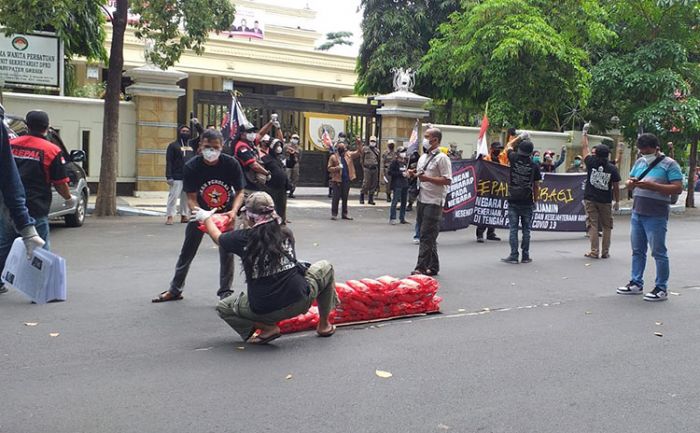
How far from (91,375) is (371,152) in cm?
1531

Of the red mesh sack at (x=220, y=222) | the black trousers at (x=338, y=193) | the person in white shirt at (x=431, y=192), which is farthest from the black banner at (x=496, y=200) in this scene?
the red mesh sack at (x=220, y=222)

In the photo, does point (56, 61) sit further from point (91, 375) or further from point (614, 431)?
point (614, 431)

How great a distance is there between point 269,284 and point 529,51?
704 inches

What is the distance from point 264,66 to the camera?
33094 mm

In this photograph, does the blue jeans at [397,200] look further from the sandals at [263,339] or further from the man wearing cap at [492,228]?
the sandals at [263,339]

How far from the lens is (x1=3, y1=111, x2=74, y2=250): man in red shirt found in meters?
7.45

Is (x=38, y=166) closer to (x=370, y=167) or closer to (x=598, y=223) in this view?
(x=598, y=223)

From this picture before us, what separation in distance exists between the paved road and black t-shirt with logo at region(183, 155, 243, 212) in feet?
3.40

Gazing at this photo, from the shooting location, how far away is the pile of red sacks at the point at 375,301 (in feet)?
21.8

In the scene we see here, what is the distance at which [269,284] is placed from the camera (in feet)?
18.9

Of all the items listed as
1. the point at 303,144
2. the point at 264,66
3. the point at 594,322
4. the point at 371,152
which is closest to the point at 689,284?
the point at 594,322

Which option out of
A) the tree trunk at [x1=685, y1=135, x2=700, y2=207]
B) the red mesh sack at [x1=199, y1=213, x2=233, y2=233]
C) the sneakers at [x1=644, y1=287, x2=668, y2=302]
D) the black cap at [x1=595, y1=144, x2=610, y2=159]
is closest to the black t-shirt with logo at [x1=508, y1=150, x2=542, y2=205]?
the black cap at [x1=595, y1=144, x2=610, y2=159]

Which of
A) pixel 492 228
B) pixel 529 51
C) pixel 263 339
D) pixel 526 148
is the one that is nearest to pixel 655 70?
pixel 529 51

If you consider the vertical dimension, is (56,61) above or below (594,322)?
above
